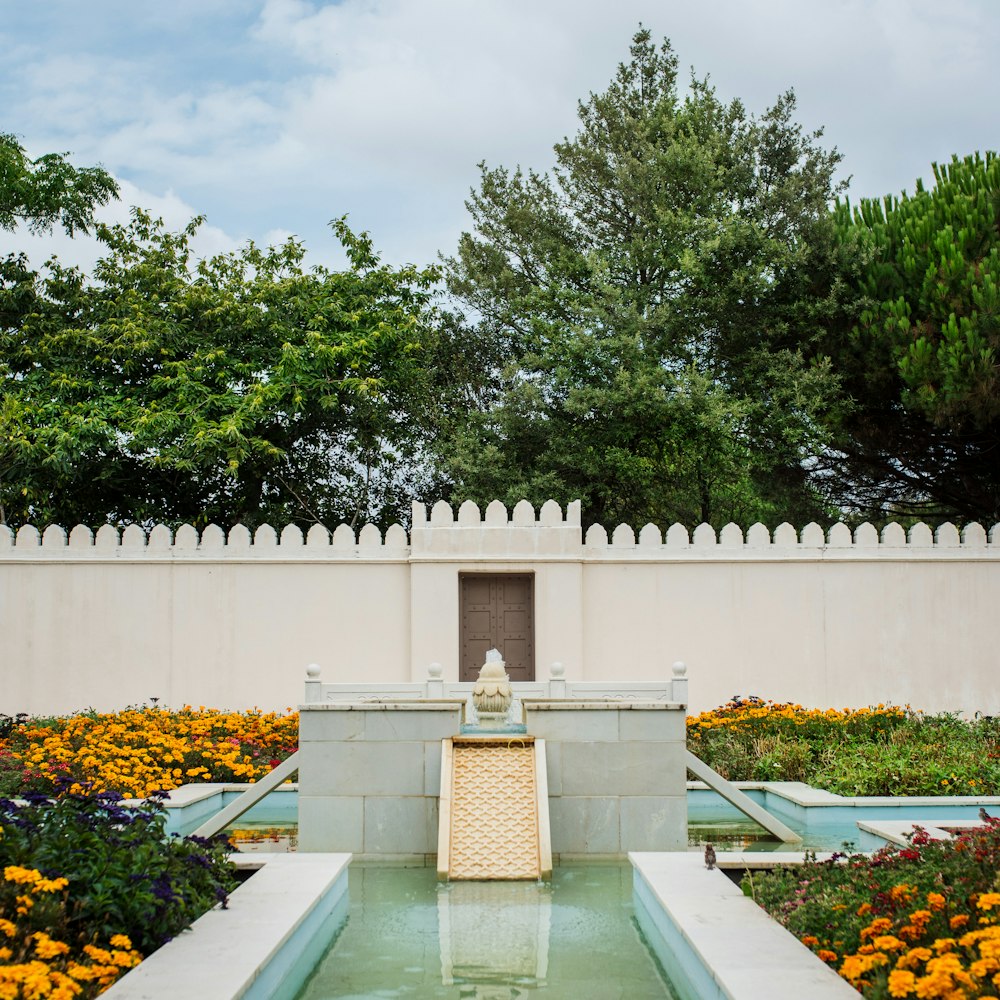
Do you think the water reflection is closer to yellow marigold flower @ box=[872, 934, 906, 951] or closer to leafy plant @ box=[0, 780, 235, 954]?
leafy plant @ box=[0, 780, 235, 954]

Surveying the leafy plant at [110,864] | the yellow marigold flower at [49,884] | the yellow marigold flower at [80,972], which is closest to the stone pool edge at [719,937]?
the leafy plant at [110,864]

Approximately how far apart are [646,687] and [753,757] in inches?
76.1

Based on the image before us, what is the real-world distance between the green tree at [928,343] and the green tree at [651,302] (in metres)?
0.64

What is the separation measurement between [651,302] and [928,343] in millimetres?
4378

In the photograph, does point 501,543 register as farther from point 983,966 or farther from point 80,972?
point 983,966

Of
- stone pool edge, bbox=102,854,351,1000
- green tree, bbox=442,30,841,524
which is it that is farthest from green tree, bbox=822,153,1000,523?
stone pool edge, bbox=102,854,351,1000

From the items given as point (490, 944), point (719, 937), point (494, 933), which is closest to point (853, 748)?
point (494, 933)

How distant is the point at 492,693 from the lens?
28.1 ft

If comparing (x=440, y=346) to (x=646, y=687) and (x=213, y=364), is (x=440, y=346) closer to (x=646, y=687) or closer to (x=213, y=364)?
(x=213, y=364)

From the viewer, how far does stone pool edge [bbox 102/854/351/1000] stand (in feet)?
12.9

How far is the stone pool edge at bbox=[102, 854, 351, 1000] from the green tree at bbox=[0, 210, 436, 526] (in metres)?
9.53

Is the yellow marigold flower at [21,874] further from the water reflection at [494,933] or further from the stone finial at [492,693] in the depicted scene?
the stone finial at [492,693]

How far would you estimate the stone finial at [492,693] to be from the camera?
857cm

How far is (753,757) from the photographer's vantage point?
33.2ft
